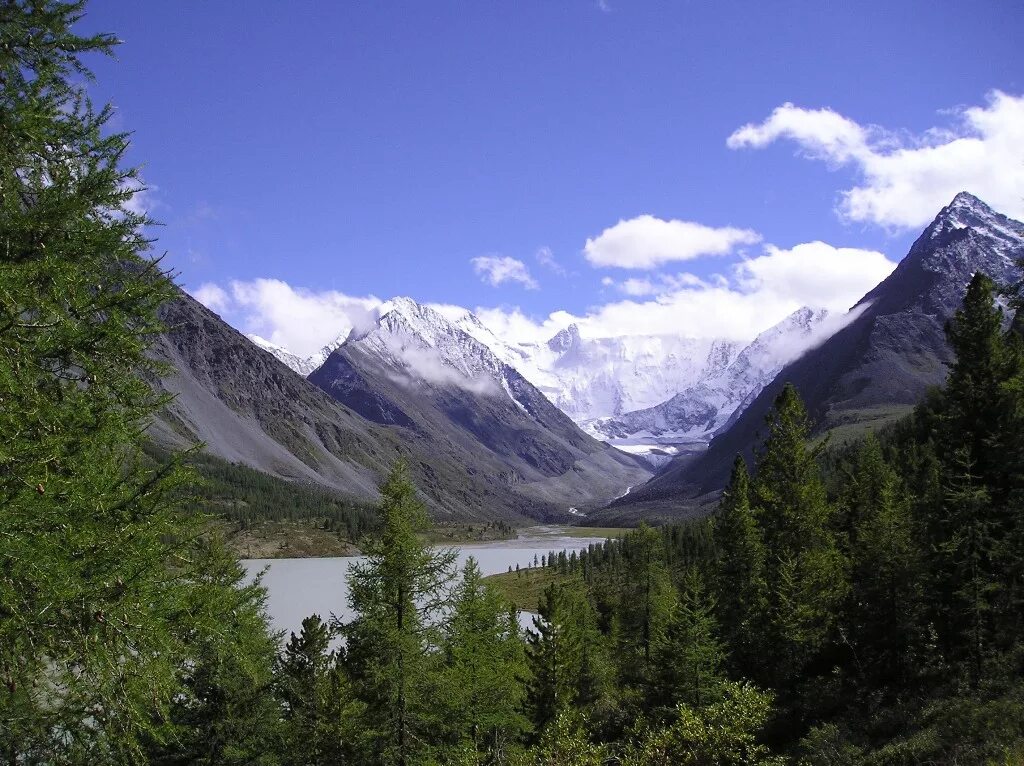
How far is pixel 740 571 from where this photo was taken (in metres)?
37.4

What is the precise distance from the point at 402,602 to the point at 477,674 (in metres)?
8.61

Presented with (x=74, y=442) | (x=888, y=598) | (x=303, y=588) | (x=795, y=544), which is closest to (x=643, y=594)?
(x=795, y=544)

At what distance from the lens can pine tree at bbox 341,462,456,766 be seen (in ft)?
65.7

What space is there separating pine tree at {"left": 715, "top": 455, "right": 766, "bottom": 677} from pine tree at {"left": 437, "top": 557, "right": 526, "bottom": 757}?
496 inches

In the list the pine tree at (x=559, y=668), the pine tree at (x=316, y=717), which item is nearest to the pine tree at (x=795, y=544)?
the pine tree at (x=559, y=668)

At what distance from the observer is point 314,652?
32812mm

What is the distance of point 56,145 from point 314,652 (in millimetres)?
30748

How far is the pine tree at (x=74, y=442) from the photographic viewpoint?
19.7ft

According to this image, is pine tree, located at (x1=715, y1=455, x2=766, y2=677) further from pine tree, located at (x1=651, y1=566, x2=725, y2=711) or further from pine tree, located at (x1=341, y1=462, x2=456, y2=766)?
pine tree, located at (x1=341, y1=462, x2=456, y2=766)

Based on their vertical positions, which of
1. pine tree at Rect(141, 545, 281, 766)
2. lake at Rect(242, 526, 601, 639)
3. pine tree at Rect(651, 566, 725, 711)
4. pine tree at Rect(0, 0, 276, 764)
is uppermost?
pine tree at Rect(0, 0, 276, 764)

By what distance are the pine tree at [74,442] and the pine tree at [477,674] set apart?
15.1 metres

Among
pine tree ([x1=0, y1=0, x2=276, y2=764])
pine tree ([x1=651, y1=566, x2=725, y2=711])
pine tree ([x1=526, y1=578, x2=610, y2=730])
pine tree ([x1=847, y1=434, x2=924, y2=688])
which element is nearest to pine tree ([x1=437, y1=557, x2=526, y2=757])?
pine tree ([x1=526, y1=578, x2=610, y2=730])

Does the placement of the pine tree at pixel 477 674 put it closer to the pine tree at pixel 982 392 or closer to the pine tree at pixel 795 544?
the pine tree at pixel 795 544

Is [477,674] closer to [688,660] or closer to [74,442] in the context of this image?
[688,660]
